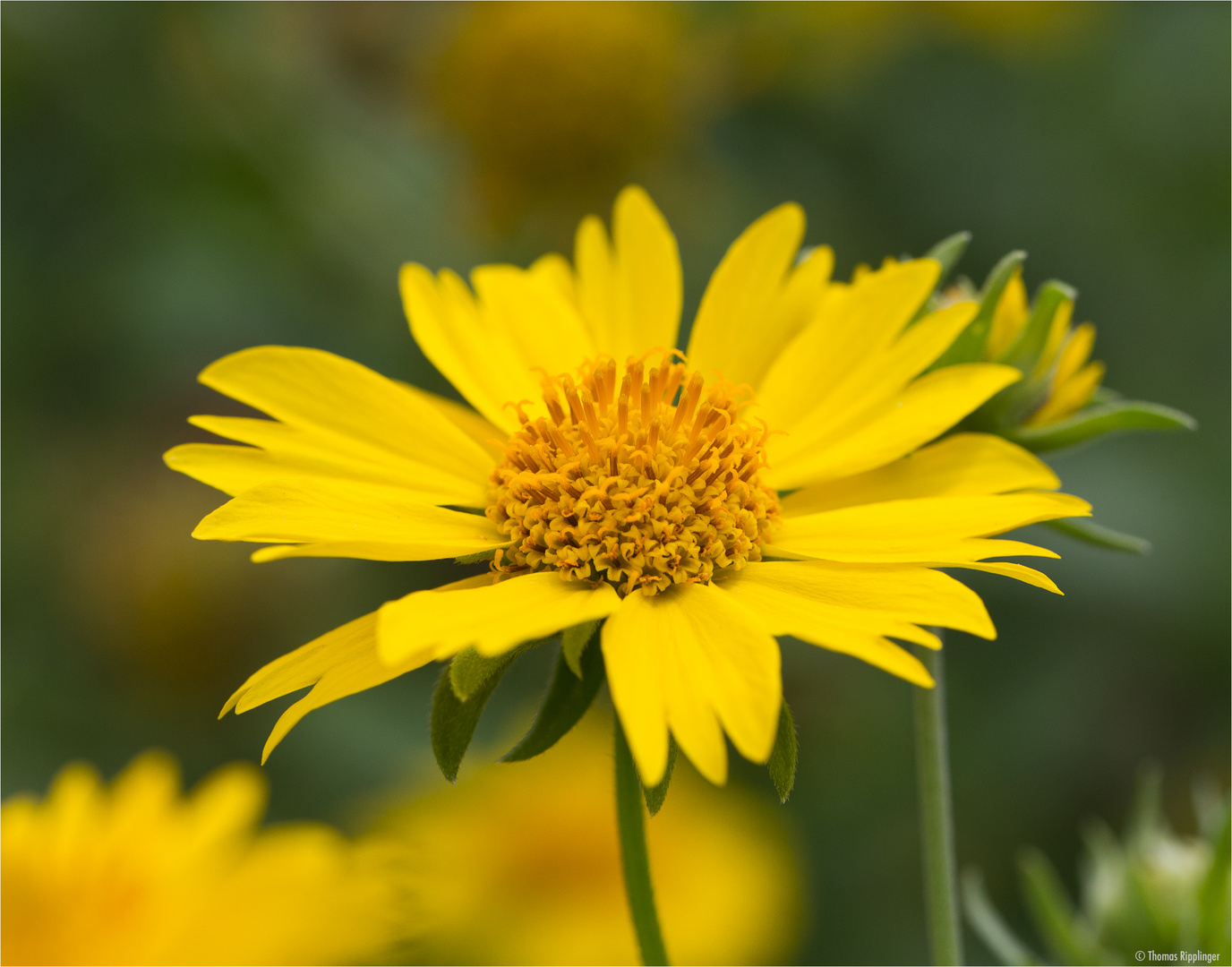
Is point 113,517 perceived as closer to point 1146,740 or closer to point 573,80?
point 573,80

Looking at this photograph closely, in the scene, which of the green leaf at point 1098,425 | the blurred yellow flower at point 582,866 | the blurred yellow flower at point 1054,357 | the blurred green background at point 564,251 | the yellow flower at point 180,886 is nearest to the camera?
the green leaf at point 1098,425

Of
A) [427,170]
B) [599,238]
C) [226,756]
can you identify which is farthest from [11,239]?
[599,238]

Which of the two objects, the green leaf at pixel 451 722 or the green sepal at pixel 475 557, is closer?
the green leaf at pixel 451 722

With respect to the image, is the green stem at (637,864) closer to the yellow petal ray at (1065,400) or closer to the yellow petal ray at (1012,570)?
the yellow petal ray at (1012,570)

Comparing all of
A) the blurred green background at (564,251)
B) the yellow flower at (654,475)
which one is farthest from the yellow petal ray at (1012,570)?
the blurred green background at (564,251)

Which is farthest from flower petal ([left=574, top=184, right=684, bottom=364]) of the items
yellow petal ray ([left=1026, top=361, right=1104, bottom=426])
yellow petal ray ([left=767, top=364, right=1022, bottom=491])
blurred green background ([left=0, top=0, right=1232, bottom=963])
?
blurred green background ([left=0, top=0, right=1232, bottom=963])

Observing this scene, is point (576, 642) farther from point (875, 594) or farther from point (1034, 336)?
point (1034, 336)
